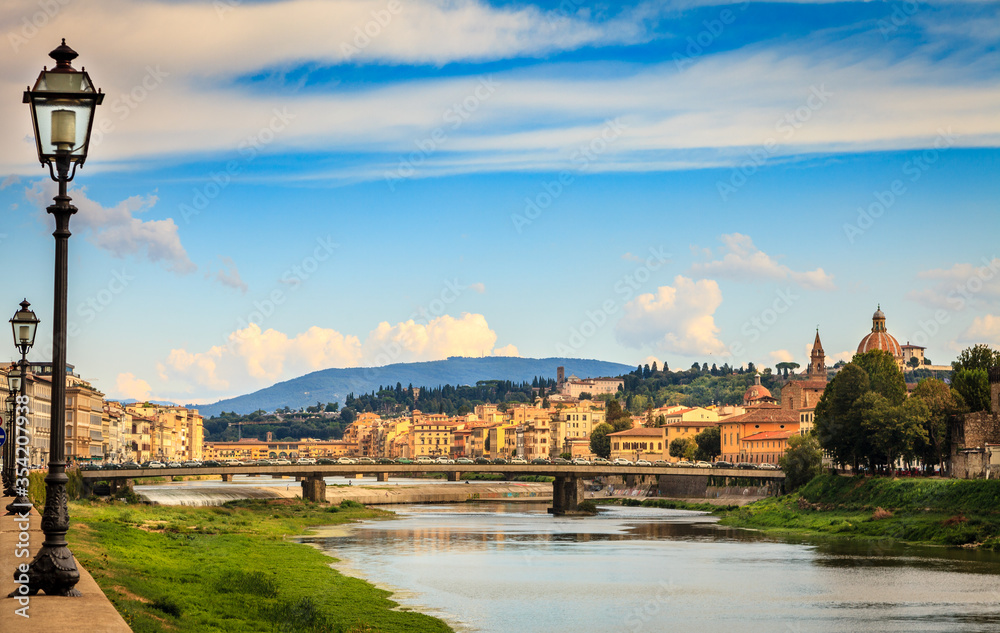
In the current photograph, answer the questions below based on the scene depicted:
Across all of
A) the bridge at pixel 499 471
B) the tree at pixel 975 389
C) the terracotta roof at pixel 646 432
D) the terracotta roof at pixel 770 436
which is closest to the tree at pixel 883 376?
the tree at pixel 975 389

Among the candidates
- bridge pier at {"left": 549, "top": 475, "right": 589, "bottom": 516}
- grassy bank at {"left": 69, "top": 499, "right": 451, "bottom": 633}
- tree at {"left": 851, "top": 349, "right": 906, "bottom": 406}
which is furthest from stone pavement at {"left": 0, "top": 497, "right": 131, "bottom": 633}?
bridge pier at {"left": 549, "top": 475, "right": 589, "bottom": 516}

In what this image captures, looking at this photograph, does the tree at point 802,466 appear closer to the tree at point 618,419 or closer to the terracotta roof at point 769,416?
the terracotta roof at point 769,416

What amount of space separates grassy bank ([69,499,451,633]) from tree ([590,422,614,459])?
115729 millimetres

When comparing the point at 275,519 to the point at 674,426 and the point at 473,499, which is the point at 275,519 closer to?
the point at 473,499

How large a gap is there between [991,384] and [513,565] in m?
48.4

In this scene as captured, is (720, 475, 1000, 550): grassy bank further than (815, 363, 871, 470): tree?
No

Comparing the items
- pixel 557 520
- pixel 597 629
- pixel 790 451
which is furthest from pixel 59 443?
pixel 790 451

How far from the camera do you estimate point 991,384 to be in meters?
84.9

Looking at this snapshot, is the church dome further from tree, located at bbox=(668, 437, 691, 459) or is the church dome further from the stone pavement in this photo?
the stone pavement

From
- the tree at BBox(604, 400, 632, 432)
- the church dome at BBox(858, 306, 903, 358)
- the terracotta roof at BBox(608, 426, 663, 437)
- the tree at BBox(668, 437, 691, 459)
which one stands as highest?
the church dome at BBox(858, 306, 903, 358)

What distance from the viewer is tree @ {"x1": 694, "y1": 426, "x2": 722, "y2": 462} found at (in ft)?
496

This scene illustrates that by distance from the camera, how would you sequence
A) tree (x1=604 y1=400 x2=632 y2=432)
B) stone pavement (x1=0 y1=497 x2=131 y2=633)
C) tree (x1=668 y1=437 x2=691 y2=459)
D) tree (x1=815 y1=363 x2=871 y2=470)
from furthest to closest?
tree (x1=604 y1=400 x2=632 y2=432) < tree (x1=668 y1=437 x2=691 y2=459) < tree (x1=815 y1=363 x2=871 y2=470) < stone pavement (x1=0 y1=497 x2=131 y2=633)

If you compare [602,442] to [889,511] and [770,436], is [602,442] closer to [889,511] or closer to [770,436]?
[770,436]

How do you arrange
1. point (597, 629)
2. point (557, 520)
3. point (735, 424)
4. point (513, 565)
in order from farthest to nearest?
point (735, 424) → point (557, 520) → point (513, 565) → point (597, 629)
